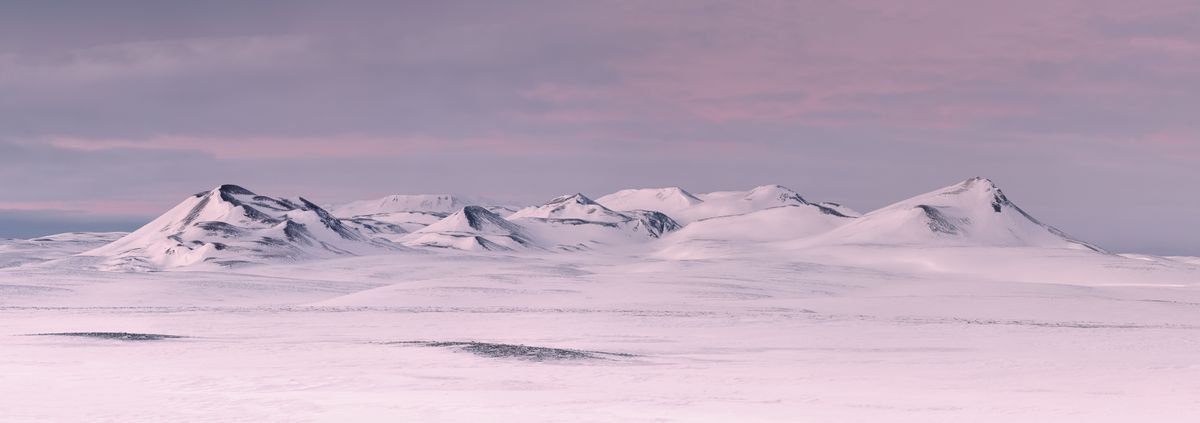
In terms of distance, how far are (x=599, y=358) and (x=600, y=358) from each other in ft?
0.15

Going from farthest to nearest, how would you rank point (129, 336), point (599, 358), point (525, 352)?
1. point (129, 336)
2. point (525, 352)
3. point (599, 358)

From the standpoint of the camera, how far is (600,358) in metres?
37.6

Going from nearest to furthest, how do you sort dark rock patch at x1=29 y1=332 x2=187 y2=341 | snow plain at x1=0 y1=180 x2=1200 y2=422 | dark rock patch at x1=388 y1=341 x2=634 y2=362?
snow plain at x1=0 y1=180 x2=1200 y2=422 < dark rock patch at x1=388 y1=341 x2=634 y2=362 < dark rock patch at x1=29 y1=332 x2=187 y2=341

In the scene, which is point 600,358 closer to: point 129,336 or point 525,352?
point 525,352

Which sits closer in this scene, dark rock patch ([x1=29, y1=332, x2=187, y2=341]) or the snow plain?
the snow plain

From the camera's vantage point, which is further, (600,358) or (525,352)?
(525,352)

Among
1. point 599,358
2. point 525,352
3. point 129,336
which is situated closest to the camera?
point 599,358

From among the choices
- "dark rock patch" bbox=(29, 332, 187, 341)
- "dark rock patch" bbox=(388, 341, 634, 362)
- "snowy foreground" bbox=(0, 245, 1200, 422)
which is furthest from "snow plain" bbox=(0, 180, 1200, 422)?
"dark rock patch" bbox=(29, 332, 187, 341)

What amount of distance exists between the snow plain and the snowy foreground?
140mm

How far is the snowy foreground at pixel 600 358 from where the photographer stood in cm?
2511

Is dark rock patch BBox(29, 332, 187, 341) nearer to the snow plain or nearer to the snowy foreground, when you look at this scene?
the snowy foreground

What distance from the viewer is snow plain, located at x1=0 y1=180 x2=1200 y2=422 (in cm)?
2506

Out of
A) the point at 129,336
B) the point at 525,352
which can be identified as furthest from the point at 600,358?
A: the point at 129,336

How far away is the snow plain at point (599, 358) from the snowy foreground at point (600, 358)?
140 millimetres
